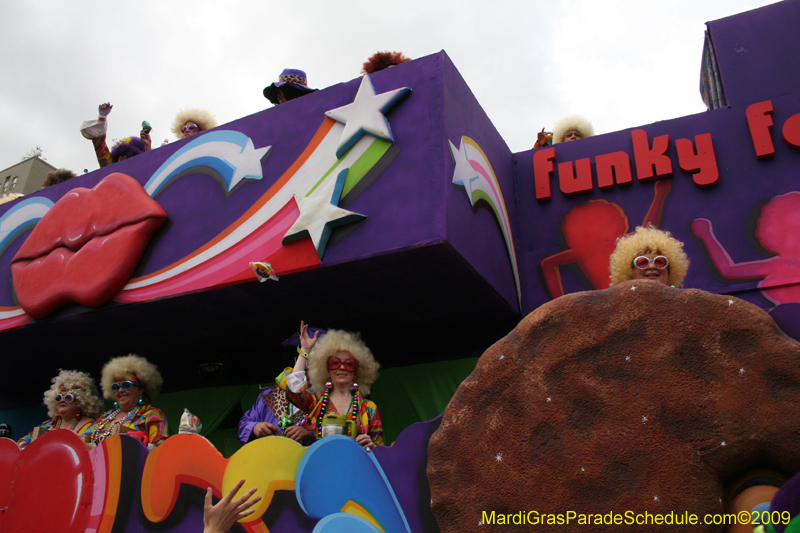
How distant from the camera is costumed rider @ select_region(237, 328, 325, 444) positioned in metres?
3.77

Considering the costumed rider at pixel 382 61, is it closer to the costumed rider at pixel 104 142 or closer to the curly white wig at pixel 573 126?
the curly white wig at pixel 573 126

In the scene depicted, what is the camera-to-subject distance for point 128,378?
4727 millimetres

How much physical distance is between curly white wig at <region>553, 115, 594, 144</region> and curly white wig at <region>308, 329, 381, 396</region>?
10.1 feet

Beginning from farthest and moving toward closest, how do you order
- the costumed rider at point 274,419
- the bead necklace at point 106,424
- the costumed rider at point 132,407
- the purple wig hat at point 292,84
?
the purple wig hat at point 292,84 → the bead necklace at point 106,424 → the costumed rider at point 132,407 → the costumed rider at point 274,419

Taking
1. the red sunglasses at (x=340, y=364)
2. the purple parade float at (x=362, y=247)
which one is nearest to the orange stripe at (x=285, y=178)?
the purple parade float at (x=362, y=247)

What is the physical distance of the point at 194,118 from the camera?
6098mm

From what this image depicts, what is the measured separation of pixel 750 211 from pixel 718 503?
3.04 metres

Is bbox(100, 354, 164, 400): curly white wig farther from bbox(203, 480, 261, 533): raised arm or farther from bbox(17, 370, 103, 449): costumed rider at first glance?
bbox(203, 480, 261, 533): raised arm

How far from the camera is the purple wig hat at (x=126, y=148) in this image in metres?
6.09

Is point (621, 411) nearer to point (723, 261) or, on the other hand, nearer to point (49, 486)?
point (723, 261)

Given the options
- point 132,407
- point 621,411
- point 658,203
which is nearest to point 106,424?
point 132,407

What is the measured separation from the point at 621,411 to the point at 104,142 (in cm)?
591

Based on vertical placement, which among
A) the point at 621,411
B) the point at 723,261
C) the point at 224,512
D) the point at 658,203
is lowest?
the point at 224,512

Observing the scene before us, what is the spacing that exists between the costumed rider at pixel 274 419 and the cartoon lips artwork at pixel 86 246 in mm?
1559
